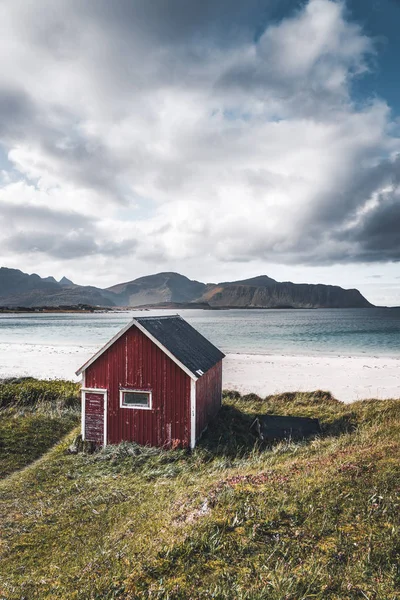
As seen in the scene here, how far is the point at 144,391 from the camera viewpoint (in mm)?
15117

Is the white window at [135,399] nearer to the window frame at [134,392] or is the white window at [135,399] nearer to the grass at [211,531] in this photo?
the window frame at [134,392]

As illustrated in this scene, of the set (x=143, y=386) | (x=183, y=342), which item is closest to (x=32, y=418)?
(x=143, y=386)

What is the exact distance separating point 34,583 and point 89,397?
32.6 ft

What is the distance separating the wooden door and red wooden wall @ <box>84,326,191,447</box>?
246 mm

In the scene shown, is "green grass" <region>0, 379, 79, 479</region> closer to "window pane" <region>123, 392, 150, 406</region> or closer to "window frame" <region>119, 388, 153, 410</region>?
"window frame" <region>119, 388, 153, 410</region>

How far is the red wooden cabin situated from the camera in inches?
581

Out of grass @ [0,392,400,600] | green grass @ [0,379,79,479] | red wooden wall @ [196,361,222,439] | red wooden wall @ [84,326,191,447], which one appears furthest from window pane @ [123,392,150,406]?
green grass @ [0,379,79,479]

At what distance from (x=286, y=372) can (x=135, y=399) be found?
23.2 m

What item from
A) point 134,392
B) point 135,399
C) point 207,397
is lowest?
point 207,397

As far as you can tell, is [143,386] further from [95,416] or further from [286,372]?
[286,372]

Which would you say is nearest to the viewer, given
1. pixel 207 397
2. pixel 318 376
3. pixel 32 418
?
pixel 207 397

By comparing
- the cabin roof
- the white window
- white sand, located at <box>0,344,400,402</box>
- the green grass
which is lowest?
white sand, located at <box>0,344,400,402</box>

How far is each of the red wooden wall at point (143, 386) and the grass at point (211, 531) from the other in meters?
2.30

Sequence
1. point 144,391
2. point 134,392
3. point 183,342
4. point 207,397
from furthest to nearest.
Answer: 1. point 183,342
2. point 207,397
3. point 134,392
4. point 144,391
